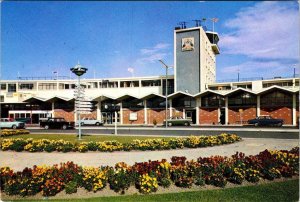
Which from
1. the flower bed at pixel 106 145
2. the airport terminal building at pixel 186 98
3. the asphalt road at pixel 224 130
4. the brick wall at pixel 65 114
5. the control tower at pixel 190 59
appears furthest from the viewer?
the brick wall at pixel 65 114

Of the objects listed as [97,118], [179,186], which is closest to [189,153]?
[179,186]

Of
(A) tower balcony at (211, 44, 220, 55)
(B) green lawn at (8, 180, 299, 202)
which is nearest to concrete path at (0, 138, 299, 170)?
(B) green lawn at (8, 180, 299, 202)

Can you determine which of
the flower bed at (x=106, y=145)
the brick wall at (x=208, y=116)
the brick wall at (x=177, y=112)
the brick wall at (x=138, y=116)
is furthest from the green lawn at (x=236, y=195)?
the brick wall at (x=138, y=116)

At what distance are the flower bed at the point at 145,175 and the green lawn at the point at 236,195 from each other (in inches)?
19.9

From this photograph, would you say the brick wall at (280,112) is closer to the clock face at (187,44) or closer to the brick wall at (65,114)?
the clock face at (187,44)

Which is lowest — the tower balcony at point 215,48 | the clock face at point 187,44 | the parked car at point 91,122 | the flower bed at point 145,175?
the parked car at point 91,122

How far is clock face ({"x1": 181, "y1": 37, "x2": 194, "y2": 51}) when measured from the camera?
183 feet

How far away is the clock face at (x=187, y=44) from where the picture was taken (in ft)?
183

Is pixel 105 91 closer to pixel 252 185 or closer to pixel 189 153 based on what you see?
pixel 189 153

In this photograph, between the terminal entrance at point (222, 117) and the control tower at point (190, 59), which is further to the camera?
the control tower at point (190, 59)

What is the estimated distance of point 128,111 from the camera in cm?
5438

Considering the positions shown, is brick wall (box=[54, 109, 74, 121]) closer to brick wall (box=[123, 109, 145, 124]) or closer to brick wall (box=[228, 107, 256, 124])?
brick wall (box=[123, 109, 145, 124])

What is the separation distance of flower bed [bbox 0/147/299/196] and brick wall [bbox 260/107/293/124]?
35.7m

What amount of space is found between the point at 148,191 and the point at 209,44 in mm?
60535
